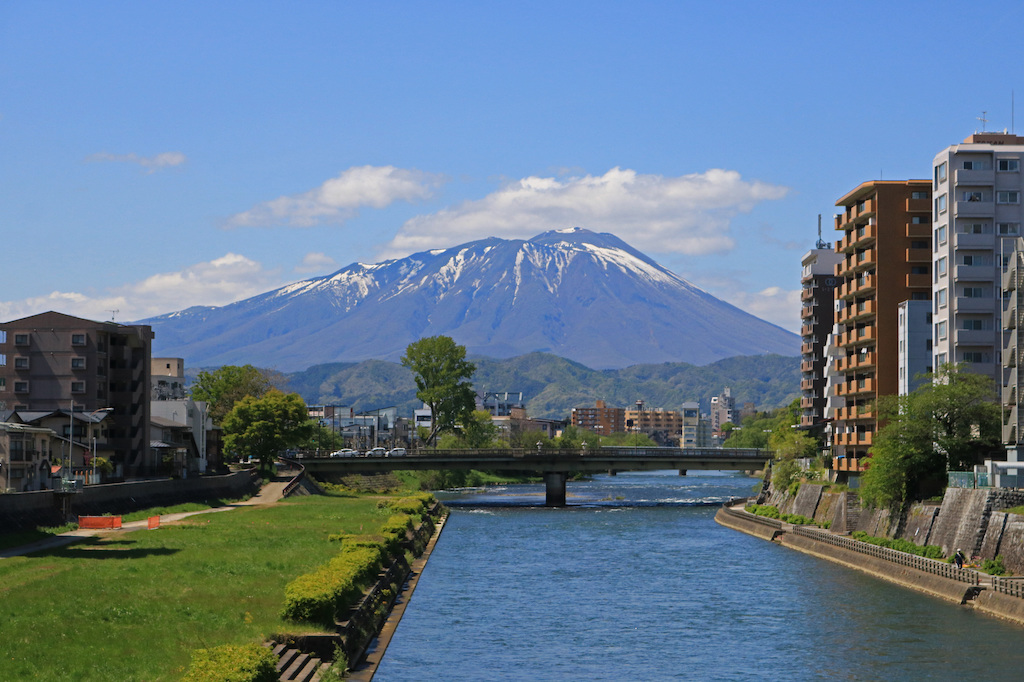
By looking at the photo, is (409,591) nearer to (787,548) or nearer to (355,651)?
(355,651)

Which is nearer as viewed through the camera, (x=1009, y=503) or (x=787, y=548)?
(x=1009, y=503)

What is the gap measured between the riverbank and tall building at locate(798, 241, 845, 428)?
3672 centimetres

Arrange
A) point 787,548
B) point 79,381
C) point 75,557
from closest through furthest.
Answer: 1. point 75,557
2. point 787,548
3. point 79,381

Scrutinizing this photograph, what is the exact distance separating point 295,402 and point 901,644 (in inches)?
4132

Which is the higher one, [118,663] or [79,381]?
[79,381]

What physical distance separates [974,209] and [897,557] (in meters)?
31.9

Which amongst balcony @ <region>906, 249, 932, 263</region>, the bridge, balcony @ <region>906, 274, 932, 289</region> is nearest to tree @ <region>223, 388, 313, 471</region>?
the bridge

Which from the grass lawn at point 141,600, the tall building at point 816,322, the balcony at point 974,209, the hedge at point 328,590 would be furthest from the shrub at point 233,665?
the tall building at point 816,322

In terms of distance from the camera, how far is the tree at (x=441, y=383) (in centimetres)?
17825

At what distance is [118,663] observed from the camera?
31.7 m

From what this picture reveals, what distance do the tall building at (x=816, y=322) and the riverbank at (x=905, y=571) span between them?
36717mm

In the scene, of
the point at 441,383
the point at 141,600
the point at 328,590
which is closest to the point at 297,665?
the point at 328,590

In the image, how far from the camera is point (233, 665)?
92.1ft

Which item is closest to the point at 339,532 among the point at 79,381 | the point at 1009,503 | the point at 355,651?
the point at 355,651
